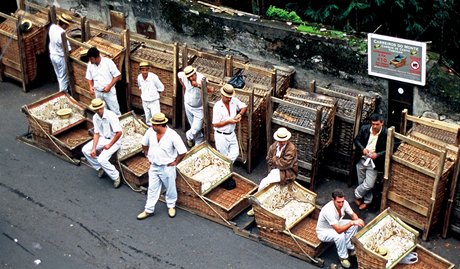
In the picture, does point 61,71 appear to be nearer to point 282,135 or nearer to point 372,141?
point 282,135

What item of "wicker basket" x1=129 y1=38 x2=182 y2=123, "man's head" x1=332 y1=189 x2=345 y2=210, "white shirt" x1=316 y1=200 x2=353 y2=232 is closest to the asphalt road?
"white shirt" x1=316 y1=200 x2=353 y2=232

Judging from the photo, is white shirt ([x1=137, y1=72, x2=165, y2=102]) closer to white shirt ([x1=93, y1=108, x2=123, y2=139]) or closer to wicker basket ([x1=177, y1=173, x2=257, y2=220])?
white shirt ([x1=93, y1=108, x2=123, y2=139])

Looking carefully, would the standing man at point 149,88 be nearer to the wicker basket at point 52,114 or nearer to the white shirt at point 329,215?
the wicker basket at point 52,114

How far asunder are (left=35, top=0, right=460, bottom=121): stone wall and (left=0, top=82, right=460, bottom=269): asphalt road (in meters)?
1.93

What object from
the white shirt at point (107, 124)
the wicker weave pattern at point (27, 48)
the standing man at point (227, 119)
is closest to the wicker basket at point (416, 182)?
the standing man at point (227, 119)

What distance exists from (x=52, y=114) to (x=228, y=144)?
12.3ft

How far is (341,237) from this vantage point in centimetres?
1026

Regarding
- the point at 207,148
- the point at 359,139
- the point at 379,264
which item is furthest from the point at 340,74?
the point at 379,264

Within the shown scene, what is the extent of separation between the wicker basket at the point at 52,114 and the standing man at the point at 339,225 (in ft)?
18.1

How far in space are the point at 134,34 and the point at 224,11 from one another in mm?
1986

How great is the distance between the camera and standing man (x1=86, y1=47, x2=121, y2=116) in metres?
13.1

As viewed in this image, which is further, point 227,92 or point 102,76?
point 102,76

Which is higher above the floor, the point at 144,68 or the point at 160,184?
the point at 144,68

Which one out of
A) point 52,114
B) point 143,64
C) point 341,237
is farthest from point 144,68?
point 341,237
